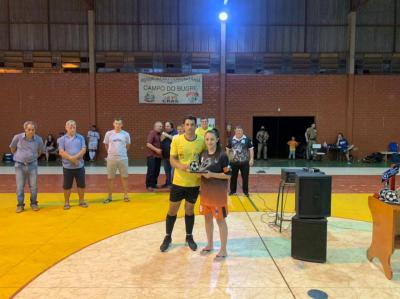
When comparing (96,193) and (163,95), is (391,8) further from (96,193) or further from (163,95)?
(96,193)

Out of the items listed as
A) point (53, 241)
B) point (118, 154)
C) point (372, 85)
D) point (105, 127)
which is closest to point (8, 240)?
point (53, 241)

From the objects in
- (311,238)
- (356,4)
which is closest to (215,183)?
(311,238)

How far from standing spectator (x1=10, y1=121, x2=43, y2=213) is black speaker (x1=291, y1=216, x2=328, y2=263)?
5342 mm

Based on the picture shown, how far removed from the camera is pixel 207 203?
15.6 ft

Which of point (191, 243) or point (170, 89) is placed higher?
point (170, 89)

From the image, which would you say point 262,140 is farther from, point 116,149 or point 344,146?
point 116,149

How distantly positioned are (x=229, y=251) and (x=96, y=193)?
206 inches

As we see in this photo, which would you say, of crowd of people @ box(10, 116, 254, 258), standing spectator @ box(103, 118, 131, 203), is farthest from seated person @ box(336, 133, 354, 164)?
standing spectator @ box(103, 118, 131, 203)

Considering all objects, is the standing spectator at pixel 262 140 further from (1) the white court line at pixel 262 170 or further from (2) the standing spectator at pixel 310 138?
(1) the white court line at pixel 262 170

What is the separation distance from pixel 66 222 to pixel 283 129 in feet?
46.9

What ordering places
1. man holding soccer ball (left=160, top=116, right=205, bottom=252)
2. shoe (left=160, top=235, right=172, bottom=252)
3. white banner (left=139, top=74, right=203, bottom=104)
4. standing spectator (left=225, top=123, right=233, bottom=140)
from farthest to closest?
white banner (left=139, top=74, right=203, bottom=104), standing spectator (left=225, top=123, right=233, bottom=140), shoe (left=160, top=235, right=172, bottom=252), man holding soccer ball (left=160, top=116, right=205, bottom=252)

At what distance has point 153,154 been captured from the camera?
369 inches

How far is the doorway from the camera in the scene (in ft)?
61.4

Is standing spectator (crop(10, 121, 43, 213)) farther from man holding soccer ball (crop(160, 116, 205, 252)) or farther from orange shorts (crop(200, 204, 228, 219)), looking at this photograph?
orange shorts (crop(200, 204, 228, 219))
